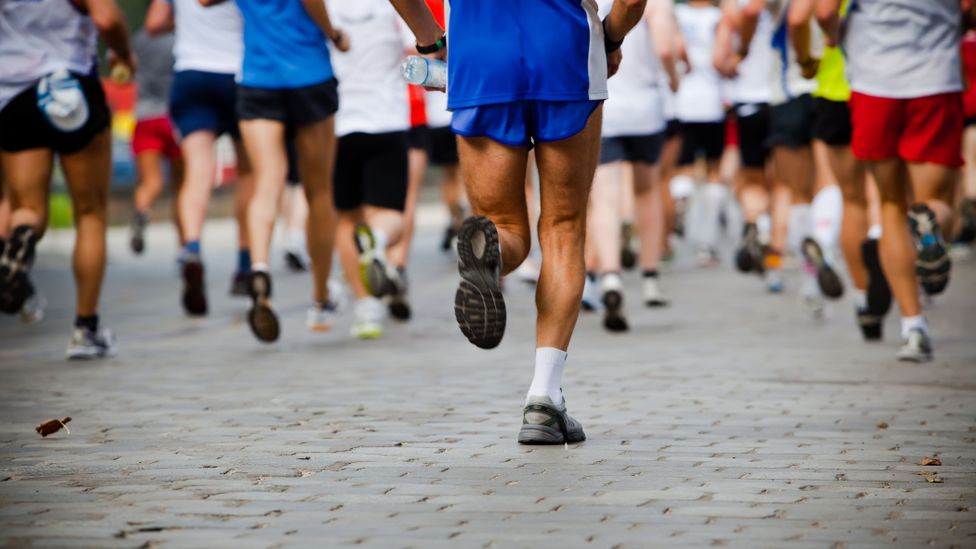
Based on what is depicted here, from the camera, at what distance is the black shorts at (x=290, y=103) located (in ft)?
28.6

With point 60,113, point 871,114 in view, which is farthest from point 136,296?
point 871,114

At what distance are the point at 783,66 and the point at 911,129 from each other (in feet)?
9.87

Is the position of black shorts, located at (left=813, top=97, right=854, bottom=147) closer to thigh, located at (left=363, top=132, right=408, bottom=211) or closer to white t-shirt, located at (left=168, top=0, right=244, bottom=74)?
thigh, located at (left=363, top=132, right=408, bottom=211)

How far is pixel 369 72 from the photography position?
9.68 metres

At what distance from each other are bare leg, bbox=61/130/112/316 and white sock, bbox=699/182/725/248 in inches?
301

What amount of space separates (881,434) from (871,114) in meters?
2.56

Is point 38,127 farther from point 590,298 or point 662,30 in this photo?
point 662,30

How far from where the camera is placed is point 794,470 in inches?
196

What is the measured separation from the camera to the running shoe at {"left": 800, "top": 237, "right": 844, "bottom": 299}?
31.9ft

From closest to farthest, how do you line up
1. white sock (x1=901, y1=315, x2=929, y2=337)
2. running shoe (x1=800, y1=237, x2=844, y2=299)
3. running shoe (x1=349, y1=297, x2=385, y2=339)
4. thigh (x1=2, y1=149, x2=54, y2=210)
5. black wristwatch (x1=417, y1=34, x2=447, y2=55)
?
black wristwatch (x1=417, y1=34, x2=447, y2=55) < white sock (x1=901, y1=315, x2=929, y2=337) < thigh (x1=2, y1=149, x2=54, y2=210) < running shoe (x1=349, y1=297, x2=385, y2=339) < running shoe (x1=800, y1=237, x2=844, y2=299)

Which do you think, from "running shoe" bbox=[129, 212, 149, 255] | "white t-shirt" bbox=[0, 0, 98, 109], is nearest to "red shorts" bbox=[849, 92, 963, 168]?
"white t-shirt" bbox=[0, 0, 98, 109]

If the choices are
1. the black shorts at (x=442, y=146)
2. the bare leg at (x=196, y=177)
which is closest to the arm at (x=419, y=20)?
the bare leg at (x=196, y=177)

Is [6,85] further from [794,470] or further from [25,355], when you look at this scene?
[794,470]

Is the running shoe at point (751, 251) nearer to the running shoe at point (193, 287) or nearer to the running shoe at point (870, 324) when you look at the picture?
the running shoe at point (870, 324)
